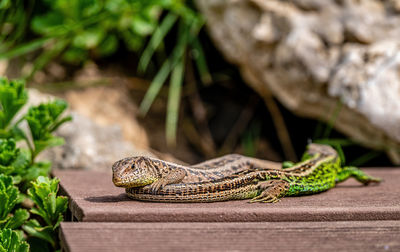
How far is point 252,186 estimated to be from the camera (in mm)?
2994

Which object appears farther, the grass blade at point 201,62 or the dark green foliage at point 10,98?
the grass blade at point 201,62

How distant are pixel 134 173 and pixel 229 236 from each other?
66 cm

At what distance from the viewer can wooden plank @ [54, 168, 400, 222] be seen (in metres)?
2.43

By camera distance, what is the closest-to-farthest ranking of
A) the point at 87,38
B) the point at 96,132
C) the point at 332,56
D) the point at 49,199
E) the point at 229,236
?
the point at 229,236, the point at 49,199, the point at 332,56, the point at 96,132, the point at 87,38

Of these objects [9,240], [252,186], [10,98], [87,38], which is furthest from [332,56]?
[9,240]

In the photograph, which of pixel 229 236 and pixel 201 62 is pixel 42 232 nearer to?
pixel 229 236

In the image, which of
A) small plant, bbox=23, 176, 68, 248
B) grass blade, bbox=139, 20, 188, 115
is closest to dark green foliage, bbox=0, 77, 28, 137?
small plant, bbox=23, 176, 68, 248

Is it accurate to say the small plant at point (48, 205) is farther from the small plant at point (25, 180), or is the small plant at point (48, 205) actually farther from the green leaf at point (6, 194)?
the green leaf at point (6, 194)

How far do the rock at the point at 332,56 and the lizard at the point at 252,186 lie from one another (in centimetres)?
160

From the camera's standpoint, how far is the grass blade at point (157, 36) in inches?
272

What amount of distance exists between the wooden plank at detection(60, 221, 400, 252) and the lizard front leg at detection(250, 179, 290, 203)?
0.47 meters

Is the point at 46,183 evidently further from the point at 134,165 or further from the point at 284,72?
the point at 284,72

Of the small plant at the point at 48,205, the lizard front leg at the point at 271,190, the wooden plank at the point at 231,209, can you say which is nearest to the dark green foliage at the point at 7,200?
the small plant at the point at 48,205

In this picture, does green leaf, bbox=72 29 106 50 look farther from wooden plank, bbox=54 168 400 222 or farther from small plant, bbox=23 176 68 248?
small plant, bbox=23 176 68 248
